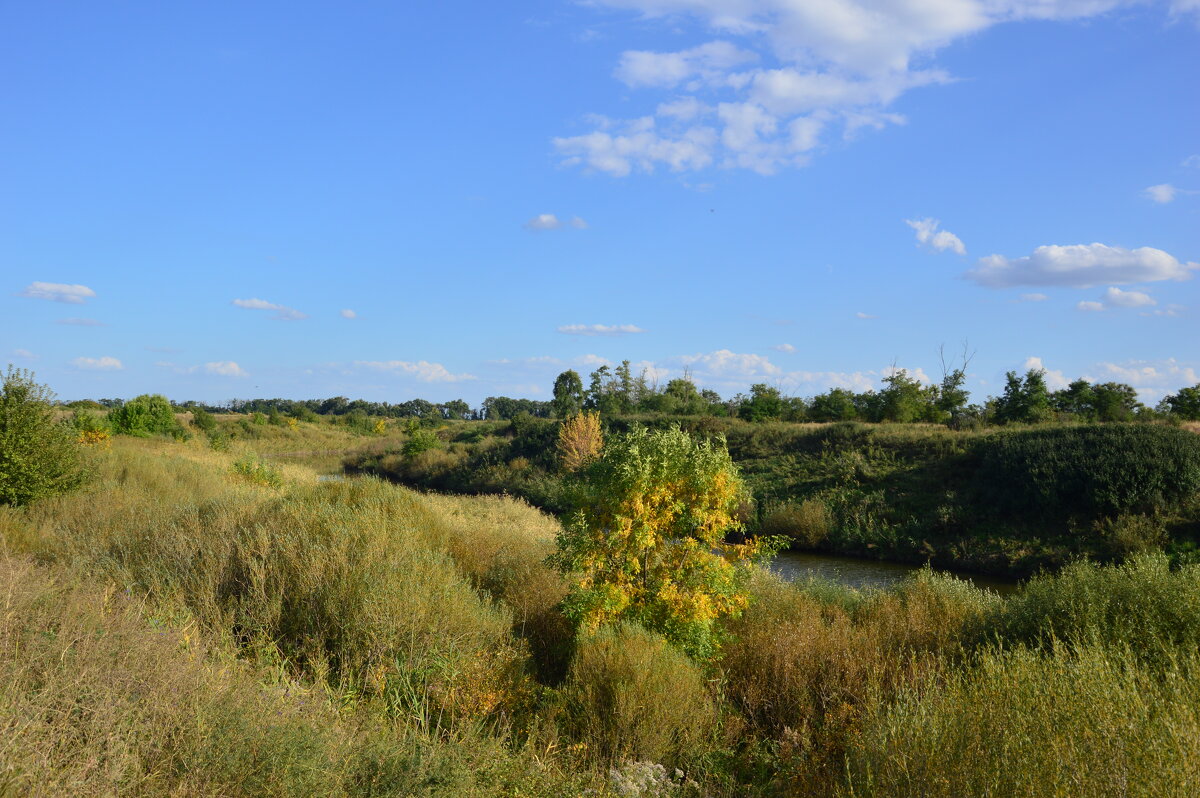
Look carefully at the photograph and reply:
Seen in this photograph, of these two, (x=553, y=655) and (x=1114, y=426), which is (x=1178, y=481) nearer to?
(x=1114, y=426)

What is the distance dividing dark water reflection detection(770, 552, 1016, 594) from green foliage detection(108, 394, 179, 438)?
32.8 m

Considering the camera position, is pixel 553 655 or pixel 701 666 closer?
pixel 701 666

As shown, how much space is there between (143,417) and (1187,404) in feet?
167

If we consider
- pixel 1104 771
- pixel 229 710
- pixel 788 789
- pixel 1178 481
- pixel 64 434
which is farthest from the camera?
pixel 1178 481

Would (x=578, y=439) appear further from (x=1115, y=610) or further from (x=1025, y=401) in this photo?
(x=1115, y=610)

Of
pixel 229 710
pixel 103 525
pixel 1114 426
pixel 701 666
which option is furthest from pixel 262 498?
pixel 1114 426

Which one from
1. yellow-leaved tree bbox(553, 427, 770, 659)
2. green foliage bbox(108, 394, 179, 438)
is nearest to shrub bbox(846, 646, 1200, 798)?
yellow-leaved tree bbox(553, 427, 770, 659)

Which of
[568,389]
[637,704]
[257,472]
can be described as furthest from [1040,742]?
[568,389]

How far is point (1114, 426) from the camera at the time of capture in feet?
80.6

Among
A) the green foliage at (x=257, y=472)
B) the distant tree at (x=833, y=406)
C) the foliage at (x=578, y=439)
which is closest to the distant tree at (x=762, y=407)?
the distant tree at (x=833, y=406)

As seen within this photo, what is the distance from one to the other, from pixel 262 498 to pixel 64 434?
541 centimetres

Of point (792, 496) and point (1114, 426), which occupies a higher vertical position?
point (1114, 426)

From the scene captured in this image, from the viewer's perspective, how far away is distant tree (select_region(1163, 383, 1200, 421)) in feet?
105

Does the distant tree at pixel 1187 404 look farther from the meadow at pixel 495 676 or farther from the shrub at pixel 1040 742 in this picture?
the shrub at pixel 1040 742
